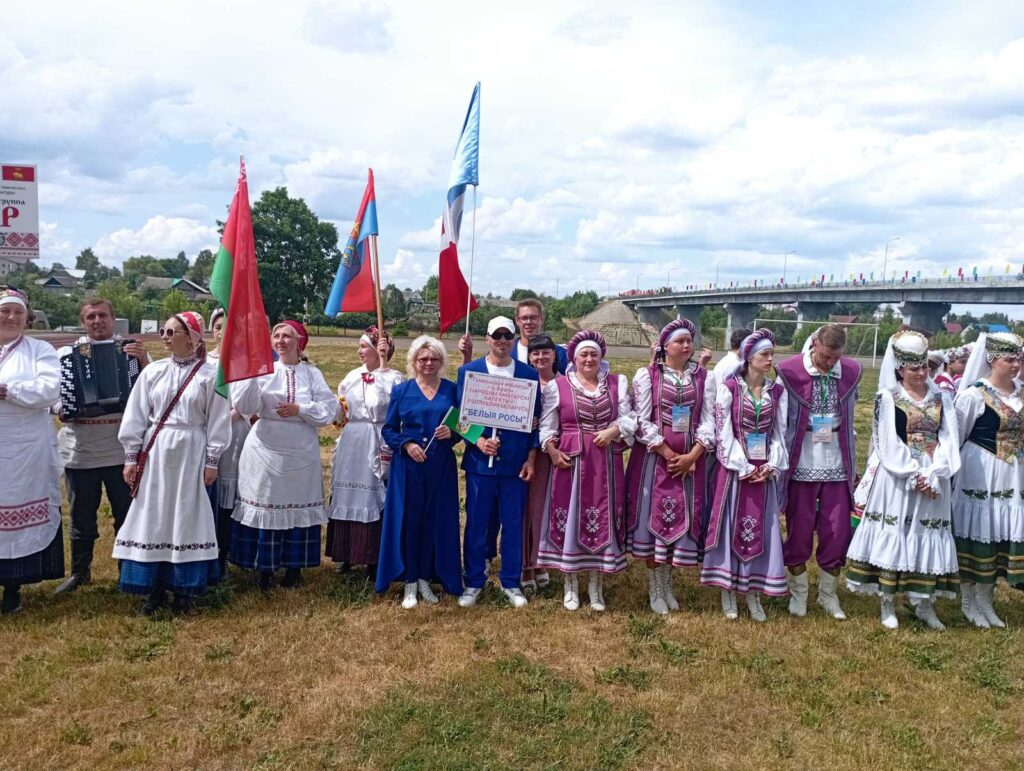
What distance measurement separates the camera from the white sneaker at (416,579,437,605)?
5.46 meters

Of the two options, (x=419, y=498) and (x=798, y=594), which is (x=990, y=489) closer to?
(x=798, y=594)

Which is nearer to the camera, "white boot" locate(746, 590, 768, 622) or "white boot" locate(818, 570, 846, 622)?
"white boot" locate(746, 590, 768, 622)

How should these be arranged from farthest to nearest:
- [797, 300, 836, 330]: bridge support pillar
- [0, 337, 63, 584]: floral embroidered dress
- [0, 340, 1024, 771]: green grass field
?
[797, 300, 836, 330]: bridge support pillar, [0, 337, 63, 584]: floral embroidered dress, [0, 340, 1024, 771]: green grass field

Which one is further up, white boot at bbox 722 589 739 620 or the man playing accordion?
the man playing accordion

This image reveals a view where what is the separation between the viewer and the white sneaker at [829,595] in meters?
5.48

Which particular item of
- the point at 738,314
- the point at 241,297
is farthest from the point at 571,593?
the point at 738,314

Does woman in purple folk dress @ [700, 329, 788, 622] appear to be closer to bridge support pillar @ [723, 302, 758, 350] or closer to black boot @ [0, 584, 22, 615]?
black boot @ [0, 584, 22, 615]

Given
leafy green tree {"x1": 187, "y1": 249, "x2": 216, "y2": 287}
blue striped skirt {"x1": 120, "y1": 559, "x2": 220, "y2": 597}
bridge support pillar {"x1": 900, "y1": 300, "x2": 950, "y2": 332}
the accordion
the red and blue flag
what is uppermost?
leafy green tree {"x1": 187, "y1": 249, "x2": 216, "y2": 287}

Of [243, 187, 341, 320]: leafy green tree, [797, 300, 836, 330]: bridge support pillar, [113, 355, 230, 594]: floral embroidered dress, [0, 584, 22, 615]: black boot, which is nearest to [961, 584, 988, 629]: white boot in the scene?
[113, 355, 230, 594]: floral embroidered dress

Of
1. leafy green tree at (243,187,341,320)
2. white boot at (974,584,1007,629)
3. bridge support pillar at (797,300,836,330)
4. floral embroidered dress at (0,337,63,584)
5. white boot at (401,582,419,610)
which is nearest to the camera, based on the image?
floral embroidered dress at (0,337,63,584)

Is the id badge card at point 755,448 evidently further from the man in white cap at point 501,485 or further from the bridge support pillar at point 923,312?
the bridge support pillar at point 923,312

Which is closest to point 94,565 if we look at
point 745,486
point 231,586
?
point 231,586

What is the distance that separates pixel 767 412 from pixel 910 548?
1.30 metres

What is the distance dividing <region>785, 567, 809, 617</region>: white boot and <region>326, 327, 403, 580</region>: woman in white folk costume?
302cm
